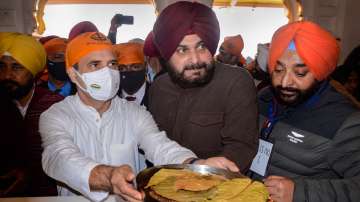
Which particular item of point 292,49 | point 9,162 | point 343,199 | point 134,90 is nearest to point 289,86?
point 292,49

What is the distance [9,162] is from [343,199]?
1.49 meters

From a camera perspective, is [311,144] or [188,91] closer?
[311,144]

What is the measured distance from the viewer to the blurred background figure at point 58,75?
9.70 ft

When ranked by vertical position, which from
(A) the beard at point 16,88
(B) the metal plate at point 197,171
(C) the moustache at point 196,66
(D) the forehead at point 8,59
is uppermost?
(C) the moustache at point 196,66

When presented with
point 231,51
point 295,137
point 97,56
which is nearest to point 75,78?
point 97,56

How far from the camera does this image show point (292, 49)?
1.67 m

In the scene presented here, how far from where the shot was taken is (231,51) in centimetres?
611

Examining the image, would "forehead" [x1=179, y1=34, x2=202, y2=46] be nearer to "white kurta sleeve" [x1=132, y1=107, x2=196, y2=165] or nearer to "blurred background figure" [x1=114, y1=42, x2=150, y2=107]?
"white kurta sleeve" [x1=132, y1=107, x2=196, y2=165]

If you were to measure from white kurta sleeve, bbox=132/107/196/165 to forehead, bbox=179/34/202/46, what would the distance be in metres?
0.41

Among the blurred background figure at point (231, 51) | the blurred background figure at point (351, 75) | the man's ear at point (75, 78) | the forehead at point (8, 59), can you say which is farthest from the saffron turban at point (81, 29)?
the blurred background figure at point (231, 51)

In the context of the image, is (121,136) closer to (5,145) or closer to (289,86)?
(5,145)

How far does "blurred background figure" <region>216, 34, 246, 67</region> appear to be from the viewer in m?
5.94

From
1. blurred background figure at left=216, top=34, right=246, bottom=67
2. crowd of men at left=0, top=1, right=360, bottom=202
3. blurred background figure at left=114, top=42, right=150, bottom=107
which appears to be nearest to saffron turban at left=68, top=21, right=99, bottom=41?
blurred background figure at left=114, top=42, right=150, bottom=107

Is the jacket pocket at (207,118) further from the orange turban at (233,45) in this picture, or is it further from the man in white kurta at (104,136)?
the orange turban at (233,45)
